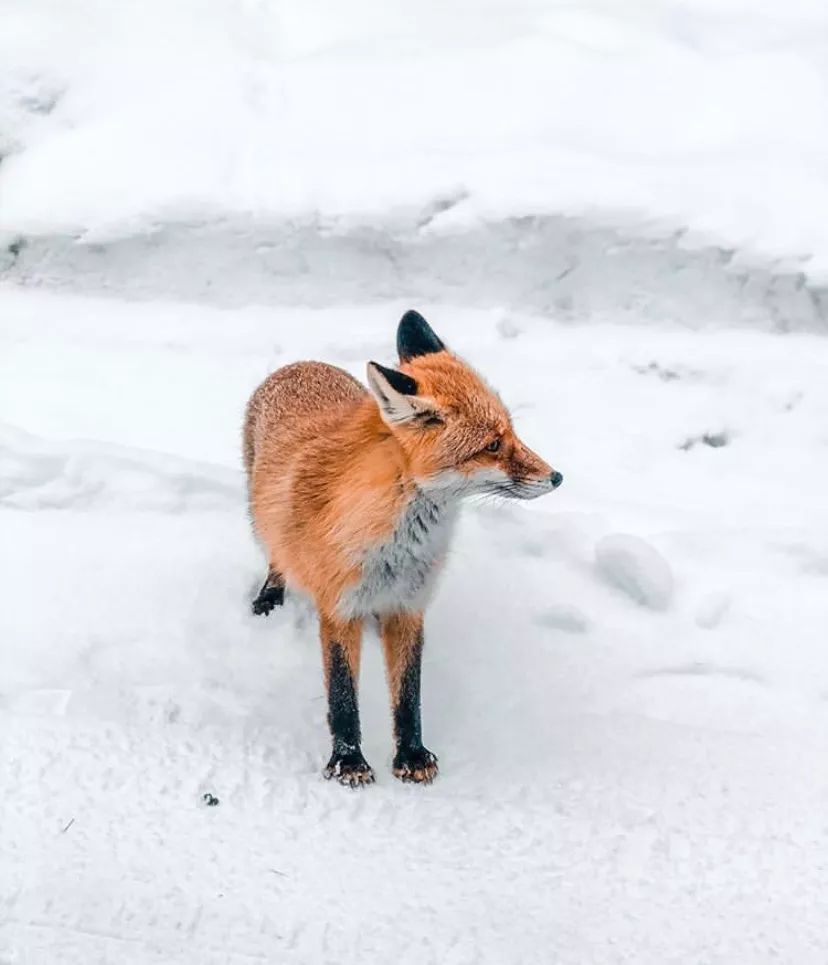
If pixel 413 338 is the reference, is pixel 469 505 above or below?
below

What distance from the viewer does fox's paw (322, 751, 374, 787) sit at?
3.57 m

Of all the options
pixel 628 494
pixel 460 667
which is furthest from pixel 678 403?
pixel 460 667

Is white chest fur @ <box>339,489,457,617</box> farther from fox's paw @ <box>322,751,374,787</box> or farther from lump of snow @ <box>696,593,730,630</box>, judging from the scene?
lump of snow @ <box>696,593,730,630</box>

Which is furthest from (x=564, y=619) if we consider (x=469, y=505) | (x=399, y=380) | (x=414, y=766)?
(x=399, y=380)

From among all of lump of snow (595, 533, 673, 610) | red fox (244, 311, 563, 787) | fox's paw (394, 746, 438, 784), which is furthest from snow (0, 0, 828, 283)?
fox's paw (394, 746, 438, 784)

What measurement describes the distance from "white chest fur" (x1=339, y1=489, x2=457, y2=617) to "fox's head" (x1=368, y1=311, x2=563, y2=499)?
12 centimetres

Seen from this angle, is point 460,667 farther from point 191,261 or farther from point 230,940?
point 191,261

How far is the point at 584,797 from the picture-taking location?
139 inches

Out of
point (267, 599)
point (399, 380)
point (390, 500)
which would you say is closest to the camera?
point (399, 380)

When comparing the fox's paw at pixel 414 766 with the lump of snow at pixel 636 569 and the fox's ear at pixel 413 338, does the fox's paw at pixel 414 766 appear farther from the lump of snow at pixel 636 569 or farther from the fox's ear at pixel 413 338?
the fox's ear at pixel 413 338

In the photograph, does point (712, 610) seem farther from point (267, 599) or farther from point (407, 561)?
point (267, 599)

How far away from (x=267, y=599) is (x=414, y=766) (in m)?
1.04

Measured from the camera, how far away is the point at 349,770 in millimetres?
3590

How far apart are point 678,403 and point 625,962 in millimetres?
3250
